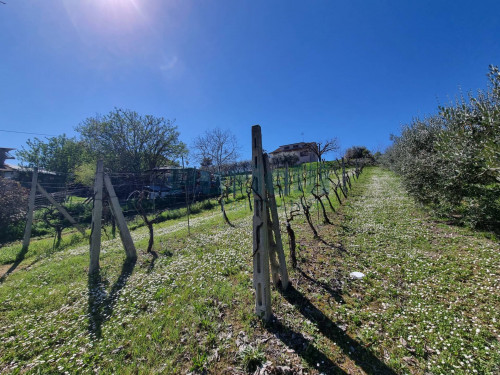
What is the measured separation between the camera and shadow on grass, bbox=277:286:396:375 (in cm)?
275

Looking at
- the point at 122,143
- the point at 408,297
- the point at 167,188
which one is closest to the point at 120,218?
the point at 408,297

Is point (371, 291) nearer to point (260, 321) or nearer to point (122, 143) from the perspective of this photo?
point (260, 321)

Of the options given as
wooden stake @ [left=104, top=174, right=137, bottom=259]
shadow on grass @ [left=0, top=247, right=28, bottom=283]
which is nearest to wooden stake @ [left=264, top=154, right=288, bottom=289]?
wooden stake @ [left=104, top=174, right=137, bottom=259]

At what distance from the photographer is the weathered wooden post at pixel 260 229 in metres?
3.61

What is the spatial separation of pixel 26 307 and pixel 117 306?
7.38 ft

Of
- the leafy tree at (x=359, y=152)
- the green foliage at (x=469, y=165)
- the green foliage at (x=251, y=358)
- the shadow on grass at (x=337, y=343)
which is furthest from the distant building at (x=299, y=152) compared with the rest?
the green foliage at (x=251, y=358)

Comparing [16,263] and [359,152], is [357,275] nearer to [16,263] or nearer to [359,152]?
[16,263]

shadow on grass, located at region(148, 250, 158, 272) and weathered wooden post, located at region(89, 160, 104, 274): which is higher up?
weathered wooden post, located at region(89, 160, 104, 274)

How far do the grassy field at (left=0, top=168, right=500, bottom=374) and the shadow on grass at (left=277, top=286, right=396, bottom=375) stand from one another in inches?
0.8

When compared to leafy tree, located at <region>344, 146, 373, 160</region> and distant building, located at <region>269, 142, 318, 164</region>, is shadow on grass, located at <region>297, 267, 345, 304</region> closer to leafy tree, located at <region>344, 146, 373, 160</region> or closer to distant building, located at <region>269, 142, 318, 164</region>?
distant building, located at <region>269, 142, 318, 164</region>

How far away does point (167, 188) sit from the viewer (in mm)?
24891

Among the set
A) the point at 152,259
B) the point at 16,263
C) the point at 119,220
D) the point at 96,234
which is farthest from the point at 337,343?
the point at 16,263

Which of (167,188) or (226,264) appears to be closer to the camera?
(226,264)

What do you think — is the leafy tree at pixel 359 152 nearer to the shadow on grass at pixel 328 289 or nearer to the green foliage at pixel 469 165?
the green foliage at pixel 469 165
